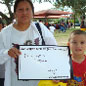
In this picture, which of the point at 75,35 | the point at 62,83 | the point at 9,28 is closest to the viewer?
the point at 62,83

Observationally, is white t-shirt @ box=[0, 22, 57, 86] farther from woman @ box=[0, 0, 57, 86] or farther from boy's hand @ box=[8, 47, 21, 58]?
boy's hand @ box=[8, 47, 21, 58]

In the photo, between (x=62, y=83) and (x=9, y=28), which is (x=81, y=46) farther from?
(x=9, y=28)

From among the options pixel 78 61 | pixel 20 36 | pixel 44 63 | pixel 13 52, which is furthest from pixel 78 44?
pixel 13 52

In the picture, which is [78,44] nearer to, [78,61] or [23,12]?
[78,61]

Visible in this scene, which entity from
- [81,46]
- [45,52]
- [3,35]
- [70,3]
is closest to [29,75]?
[45,52]

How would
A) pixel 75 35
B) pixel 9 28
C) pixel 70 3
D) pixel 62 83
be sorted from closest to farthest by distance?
pixel 62 83 → pixel 9 28 → pixel 75 35 → pixel 70 3

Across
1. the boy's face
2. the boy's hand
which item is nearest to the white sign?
the boy's hand

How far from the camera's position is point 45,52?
2.04 meters

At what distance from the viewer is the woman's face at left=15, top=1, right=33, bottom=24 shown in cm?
205

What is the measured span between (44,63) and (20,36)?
1.30 ft

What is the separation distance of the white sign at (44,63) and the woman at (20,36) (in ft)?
0.41

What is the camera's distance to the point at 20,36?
2.09 meters

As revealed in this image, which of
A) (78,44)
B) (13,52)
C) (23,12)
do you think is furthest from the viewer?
(78,44)

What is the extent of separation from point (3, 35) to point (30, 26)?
32 cm
